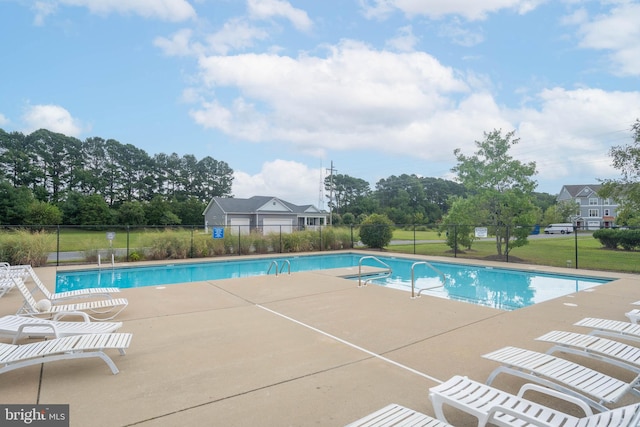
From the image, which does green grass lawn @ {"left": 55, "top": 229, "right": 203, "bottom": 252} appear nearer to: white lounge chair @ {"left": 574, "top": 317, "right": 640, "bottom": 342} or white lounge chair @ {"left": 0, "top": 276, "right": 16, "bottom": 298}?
white lounge chair @ {"left": 0, "top": 276, "right": 16, "bottom": 298}

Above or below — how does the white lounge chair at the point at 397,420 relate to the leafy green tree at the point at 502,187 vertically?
below

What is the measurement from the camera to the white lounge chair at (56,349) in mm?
3053

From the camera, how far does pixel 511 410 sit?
2.09 meters

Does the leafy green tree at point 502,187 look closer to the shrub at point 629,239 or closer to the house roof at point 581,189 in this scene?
the shrub at point 629,239

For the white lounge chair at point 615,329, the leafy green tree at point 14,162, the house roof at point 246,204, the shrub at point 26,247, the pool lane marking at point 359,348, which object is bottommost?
the pool lane marking at point 359,348

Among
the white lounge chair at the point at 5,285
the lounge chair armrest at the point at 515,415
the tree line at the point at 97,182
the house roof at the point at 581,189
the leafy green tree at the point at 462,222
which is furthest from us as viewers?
the house roof at the point at 581,189

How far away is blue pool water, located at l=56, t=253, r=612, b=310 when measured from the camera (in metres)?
9.18

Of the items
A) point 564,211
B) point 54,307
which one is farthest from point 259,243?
point 564,211

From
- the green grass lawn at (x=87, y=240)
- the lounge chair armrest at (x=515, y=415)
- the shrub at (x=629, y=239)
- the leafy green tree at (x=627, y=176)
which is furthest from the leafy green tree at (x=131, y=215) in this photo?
the lounge chair armrest at (x=515, y=415)

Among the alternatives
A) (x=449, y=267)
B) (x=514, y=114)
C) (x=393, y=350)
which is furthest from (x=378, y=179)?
(x=393, y=350)

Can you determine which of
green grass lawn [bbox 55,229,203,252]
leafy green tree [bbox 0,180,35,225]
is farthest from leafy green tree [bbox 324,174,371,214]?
green grass lawn [bbox 55,229,203,252]

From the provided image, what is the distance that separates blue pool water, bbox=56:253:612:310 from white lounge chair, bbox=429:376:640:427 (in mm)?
6140

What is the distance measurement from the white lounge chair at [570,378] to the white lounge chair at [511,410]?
0.31m

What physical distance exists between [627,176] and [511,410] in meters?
15.3
